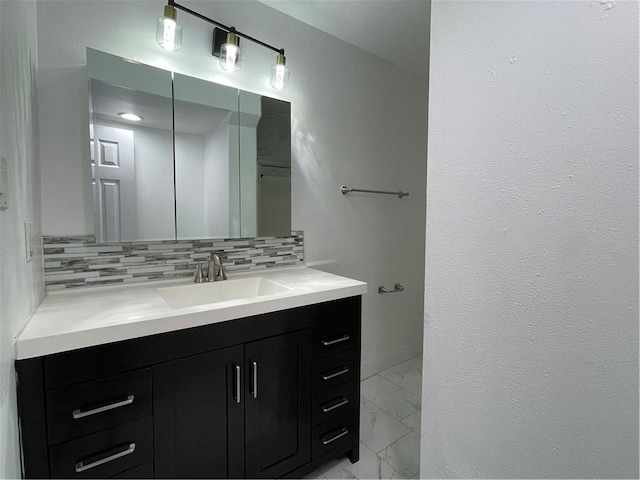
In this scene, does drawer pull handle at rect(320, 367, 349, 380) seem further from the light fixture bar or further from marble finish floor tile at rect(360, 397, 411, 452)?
the light fixture bar

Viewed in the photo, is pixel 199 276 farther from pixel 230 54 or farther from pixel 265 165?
pixel 230 54

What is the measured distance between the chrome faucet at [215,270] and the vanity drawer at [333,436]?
82cm

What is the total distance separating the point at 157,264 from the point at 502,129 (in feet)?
4.73

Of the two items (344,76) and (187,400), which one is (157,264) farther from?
(344,76)

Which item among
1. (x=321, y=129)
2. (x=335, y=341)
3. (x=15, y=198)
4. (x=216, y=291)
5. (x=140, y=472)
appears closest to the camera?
(x=15, y=198)

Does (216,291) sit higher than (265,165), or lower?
lower

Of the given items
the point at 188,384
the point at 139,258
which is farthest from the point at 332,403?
the point at 139,258

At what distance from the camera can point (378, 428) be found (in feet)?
5.74

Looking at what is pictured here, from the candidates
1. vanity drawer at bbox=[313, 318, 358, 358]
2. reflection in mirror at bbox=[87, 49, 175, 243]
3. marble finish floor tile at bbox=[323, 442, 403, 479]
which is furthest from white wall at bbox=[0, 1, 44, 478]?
marble finish floor tile at bbox=[323, 442, 403, 479]

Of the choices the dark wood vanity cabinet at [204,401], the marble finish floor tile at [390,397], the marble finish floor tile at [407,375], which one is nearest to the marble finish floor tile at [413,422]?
the marble finish floor tile at [390,397]

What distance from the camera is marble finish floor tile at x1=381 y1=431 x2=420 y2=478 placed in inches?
57.3

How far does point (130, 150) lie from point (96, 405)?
98 centimetres

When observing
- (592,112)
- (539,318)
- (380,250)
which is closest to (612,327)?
(539,318)

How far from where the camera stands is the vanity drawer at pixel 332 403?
1.35 meters
